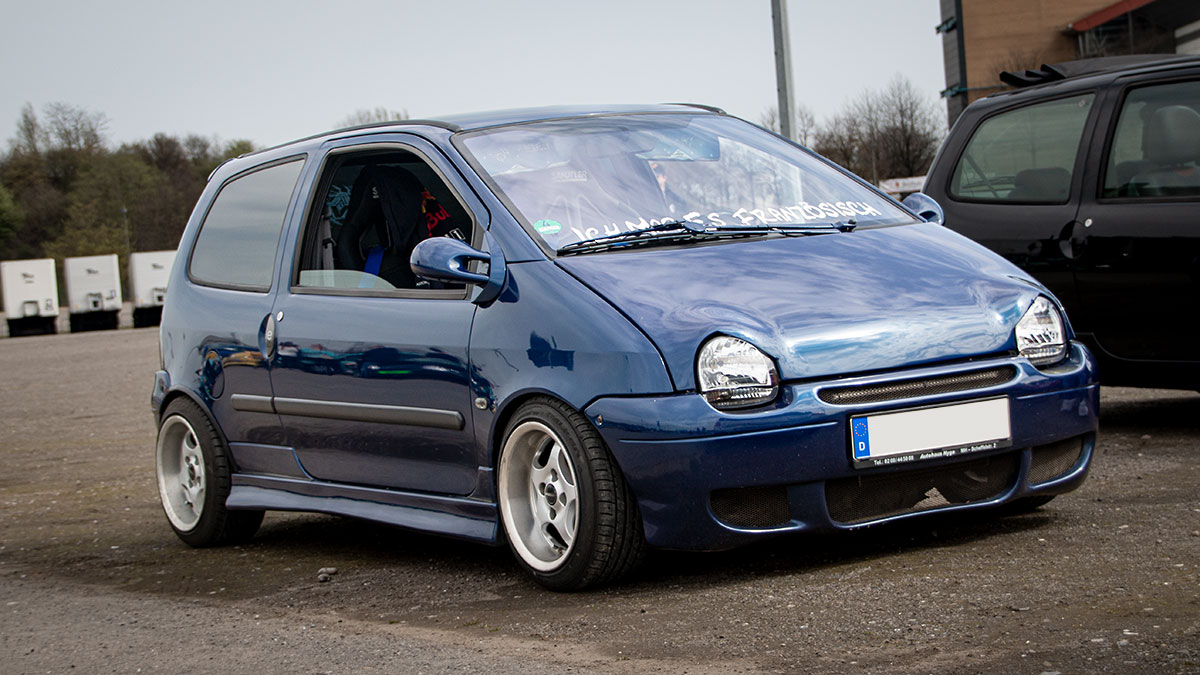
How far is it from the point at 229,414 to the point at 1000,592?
3.48 meters

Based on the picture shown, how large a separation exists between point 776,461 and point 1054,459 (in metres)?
1.08

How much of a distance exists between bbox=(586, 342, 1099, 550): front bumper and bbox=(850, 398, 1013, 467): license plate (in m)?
0.03

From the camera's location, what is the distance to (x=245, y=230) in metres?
6.72

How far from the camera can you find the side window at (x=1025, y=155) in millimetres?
7496

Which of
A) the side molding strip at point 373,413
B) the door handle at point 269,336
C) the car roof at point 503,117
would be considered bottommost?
the side molding strip at point 373,413

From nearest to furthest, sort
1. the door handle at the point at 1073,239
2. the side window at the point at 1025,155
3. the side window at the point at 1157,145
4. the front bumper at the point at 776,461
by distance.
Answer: the front bumper at the point at 776,461 < the side window at the point at 1157,145 < the door handle at the point at 1073,239 < the side window at the point at 1025,155

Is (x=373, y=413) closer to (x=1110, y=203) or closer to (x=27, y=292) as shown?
(x=1110, y=203)

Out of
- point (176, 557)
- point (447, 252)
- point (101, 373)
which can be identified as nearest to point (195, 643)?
point (447, 252)

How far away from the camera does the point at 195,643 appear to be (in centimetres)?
459

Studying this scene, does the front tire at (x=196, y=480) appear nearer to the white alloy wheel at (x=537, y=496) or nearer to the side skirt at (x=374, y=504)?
the side skirt at (x=374, y=504)

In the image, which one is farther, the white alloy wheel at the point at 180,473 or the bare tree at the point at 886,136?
the bare tree at the point at 886,136

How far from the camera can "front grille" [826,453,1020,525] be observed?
15.0 feet

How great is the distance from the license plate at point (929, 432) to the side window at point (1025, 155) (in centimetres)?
310

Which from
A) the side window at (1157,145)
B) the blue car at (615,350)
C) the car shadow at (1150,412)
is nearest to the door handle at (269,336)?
the blue car at (615,350)
